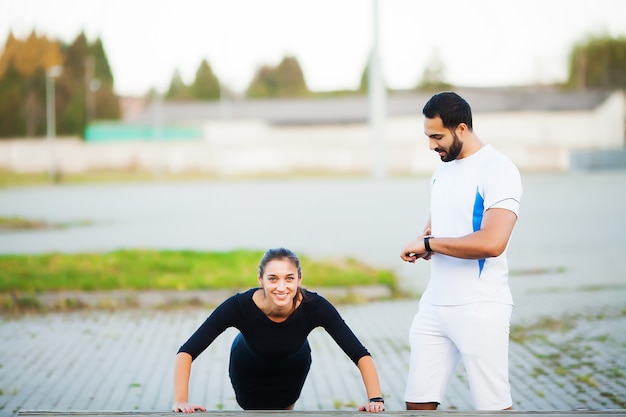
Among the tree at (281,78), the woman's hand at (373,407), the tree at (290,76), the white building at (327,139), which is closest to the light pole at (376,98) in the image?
the woman's hand at (373,407)

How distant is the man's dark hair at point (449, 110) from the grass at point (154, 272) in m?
7.00

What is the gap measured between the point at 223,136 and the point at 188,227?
61638 millimetres

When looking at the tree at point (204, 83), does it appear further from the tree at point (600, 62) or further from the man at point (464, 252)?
the man at point (464, 252)

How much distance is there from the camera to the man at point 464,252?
10.6ft

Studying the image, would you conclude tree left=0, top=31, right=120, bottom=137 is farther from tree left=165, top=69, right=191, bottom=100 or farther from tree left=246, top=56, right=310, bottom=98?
tree left=165, top=69, right=191, bottom=100

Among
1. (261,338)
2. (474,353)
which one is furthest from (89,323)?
(474,353)

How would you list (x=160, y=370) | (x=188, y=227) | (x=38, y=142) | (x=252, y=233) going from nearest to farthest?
(x=160, y=370) → (x=252, y=233) → (x=188, y=227) → (x=38, y=142)

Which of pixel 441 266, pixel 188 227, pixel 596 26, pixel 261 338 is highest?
pixel 596 26

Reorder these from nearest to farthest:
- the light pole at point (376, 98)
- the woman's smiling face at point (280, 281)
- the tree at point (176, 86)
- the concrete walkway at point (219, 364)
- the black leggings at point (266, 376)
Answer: the woman's smiling face at point (280, 281) < the black leggings at point (266, 376) < the concrete walkway at point (219, 364) < the light pole at point (376, 98) < the tree at point (176, 86)

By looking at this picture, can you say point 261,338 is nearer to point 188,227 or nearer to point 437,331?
point 437,331

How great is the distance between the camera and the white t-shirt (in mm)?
3244

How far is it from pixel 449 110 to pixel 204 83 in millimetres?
120562

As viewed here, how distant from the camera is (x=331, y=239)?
16.4 meters

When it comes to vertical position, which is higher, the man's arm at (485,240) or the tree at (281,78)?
the tree at (281,78)
